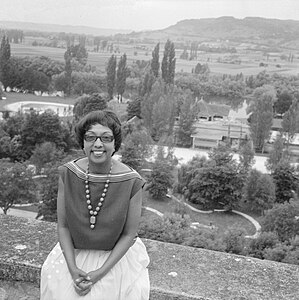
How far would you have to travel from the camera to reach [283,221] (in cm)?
1259

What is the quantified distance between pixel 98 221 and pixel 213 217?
1447 centimetres

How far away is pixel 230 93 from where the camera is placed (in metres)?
46.9

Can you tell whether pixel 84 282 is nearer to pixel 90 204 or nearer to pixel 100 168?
pixel 90 204

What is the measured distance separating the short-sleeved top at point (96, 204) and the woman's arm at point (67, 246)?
0.09 ft

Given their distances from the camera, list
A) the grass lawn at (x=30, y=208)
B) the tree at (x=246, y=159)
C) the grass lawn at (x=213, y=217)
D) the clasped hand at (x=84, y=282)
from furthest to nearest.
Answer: the tree at (x=246, y=159), the grass lawn at (x=213, y=217), the grass lawn at (x=30, y=208), the clasped hand at (x=84, y=282)

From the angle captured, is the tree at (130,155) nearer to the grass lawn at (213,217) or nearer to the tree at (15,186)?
the grass lawn at (213,217)

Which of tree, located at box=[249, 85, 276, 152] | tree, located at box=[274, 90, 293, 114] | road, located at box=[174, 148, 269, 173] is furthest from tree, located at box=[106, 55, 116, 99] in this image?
tree, located at box=[249, 85, 276, 152]

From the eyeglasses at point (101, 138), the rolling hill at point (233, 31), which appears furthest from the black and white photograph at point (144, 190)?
the rolling hill at point (233, 31)

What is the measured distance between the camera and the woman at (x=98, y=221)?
66.5 inches

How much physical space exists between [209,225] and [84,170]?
532 inches

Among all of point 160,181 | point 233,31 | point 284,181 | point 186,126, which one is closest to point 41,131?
point 160,181

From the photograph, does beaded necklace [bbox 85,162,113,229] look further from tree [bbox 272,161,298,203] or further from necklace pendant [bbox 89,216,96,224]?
tree [bbox 272,161,298,203]

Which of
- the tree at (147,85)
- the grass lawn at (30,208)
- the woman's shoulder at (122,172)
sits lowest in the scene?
the grass lawn at (30,208)

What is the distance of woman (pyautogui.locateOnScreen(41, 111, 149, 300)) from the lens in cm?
169
